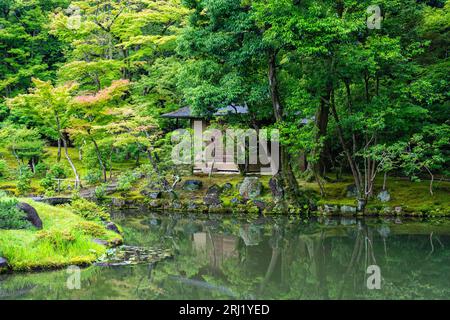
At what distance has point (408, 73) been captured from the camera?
1482 centimetres

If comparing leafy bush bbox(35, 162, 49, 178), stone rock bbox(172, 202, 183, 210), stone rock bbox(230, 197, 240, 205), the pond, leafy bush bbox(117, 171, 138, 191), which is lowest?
the pond

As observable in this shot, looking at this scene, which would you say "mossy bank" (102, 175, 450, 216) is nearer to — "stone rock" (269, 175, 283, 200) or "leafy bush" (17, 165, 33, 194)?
"stone rock" (269, 175, 283, 200)

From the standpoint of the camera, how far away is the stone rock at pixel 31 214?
9.66 meters

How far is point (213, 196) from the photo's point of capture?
1683 centimetres

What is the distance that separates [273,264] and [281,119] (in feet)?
22.5

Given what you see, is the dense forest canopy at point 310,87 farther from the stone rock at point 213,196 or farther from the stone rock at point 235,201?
the stone rock at point 213,196

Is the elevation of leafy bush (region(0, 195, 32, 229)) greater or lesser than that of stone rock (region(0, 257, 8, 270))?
greater

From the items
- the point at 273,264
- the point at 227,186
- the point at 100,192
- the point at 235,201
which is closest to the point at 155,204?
the point at 100,192

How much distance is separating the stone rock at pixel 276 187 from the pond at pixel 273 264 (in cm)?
156

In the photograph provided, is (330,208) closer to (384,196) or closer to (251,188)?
(384,196)

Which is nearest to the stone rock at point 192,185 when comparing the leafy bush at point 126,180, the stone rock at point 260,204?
the leafy bush at point 126,180

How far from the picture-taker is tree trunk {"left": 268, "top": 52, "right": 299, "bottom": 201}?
14992 mm

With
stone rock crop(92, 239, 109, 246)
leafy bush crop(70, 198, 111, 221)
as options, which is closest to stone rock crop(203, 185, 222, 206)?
leafy bush crop(70, 198, 111, 221)

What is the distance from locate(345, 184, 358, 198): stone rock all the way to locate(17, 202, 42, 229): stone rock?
10259mm
